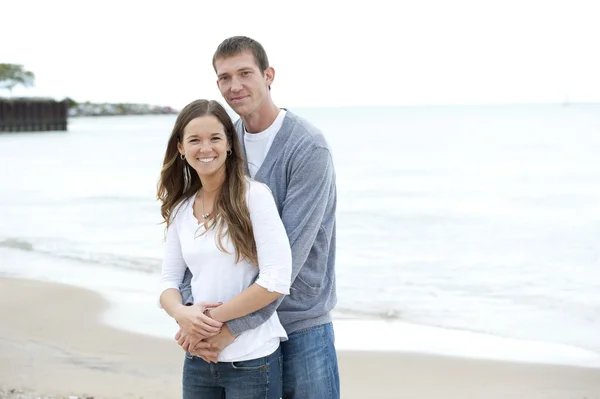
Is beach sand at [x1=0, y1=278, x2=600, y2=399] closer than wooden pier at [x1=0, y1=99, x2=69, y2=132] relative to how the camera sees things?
Yes

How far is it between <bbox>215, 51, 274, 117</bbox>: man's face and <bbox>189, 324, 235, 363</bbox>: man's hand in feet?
2.60

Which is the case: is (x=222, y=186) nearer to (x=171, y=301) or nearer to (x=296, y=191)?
(x=296, y=191)

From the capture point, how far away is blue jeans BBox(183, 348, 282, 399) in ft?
8.00

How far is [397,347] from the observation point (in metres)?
6.05

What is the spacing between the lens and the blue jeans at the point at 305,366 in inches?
103

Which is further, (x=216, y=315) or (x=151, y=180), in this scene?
(x=151, y=180)

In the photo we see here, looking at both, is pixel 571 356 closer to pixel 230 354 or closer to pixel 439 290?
pixel 439 290

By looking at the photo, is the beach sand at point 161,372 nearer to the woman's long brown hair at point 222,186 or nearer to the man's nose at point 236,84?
the woman's long brown hair at point 222,186

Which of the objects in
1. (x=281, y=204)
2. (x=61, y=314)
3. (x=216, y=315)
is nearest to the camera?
(x=216, y=315)

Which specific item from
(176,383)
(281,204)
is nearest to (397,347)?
(176,383)

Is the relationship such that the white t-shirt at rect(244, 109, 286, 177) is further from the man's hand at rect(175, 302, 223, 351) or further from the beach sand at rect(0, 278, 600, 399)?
the beach sand at rect(0, 278, 600, 399)

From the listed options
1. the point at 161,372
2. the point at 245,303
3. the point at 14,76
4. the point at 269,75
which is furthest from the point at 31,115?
the point at 245,303

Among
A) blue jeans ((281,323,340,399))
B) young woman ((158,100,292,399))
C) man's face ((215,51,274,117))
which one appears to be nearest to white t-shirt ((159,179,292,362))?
young woman ((158,100,292,399))

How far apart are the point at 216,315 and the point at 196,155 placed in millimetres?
539
